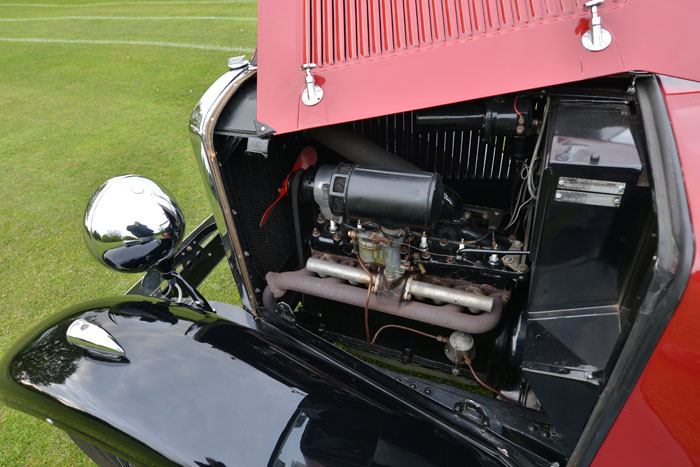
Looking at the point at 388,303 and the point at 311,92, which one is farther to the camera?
the point at 388,303

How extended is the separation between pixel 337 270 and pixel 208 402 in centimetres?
67

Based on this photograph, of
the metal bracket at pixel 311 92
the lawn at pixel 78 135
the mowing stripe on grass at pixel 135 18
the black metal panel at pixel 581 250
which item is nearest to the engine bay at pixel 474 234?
the black metal panel at pixel 581 250

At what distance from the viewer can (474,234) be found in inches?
59.7

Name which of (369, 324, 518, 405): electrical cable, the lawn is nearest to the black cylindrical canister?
(369, 324, 518, 405): electrical cable

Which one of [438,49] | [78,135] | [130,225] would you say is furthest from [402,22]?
[78,135]

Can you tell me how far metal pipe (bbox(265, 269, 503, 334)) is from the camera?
143cm

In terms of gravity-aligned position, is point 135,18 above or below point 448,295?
above

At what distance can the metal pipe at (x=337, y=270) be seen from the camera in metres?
1.61

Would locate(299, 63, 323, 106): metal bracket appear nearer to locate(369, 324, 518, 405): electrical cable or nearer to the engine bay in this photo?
the engine bay

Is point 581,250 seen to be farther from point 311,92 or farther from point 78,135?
point 78,135

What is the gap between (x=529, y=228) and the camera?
1396mm

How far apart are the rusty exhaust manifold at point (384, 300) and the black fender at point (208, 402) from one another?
1.03 ft

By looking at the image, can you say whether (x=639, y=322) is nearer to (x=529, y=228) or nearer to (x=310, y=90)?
(x=529, y=228)

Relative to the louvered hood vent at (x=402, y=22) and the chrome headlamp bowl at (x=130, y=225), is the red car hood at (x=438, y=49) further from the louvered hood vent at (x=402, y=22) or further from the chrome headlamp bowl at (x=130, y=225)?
the chrome headlamp bowl at (x=130, y=225)
